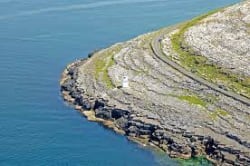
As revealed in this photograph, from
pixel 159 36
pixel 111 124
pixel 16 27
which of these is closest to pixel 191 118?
pixel 111 124

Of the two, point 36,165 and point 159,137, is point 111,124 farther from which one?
point 36,165

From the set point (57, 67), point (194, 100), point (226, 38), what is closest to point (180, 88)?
point (194, 100)

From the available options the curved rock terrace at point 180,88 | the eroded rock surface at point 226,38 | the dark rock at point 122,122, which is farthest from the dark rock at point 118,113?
the eroded rock surface at point 226,38

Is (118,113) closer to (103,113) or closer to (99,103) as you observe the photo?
(103,113)

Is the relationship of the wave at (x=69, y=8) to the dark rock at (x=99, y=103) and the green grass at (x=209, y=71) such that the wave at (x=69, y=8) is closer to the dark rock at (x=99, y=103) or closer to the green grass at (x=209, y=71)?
the green grass at (x=209, y=71)

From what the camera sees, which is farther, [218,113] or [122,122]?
[122,122]
